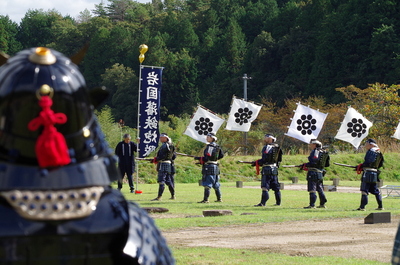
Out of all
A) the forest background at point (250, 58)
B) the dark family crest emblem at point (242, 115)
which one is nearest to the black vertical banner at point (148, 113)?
the dark family crest emblem at point (242, 115)

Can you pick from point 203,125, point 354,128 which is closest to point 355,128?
point 354,128

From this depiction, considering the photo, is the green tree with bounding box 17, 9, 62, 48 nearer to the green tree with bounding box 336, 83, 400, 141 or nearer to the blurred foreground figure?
the green tree with bounding box 336, 83, 400, 141

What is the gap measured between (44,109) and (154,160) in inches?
665

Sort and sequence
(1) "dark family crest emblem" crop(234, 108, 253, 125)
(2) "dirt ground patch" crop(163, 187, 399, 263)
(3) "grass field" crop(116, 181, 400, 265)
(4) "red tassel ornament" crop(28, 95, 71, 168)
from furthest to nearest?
1. (1) "dark family crest emblem" crop(234, 108, 253, 125)
2. (2) "dirt ground patch" crop(163, 187, 399, 263)
3. (3) "grass field" crop(116, 181, 400, 265)
4. (4) "red tassel ornament" crop(28, 95, 71, 168)

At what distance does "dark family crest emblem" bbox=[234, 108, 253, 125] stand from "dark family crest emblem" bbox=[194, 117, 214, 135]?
2.35 m

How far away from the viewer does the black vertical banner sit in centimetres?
2103

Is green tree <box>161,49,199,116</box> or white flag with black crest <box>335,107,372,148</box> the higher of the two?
green tree <box>161,49,199,116</box>

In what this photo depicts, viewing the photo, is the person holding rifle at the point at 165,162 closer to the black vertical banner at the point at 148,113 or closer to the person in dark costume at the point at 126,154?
the black vertical banner at the point at 148,113

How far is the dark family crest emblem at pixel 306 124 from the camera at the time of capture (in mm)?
23828

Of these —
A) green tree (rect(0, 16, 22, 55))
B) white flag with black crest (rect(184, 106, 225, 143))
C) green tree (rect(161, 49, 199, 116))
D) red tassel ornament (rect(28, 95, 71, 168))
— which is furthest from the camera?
green tree (rect(0, 16, 22, 55))

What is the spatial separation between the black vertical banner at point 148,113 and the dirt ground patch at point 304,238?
858 centimetres

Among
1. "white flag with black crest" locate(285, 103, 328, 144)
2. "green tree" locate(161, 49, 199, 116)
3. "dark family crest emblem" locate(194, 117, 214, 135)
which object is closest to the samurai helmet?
"white flag with black crest" locate(285, 103, 328, 144)

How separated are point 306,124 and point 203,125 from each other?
12.6 ft

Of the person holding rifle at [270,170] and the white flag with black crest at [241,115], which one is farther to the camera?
the white flag with black crest at [241,115]
